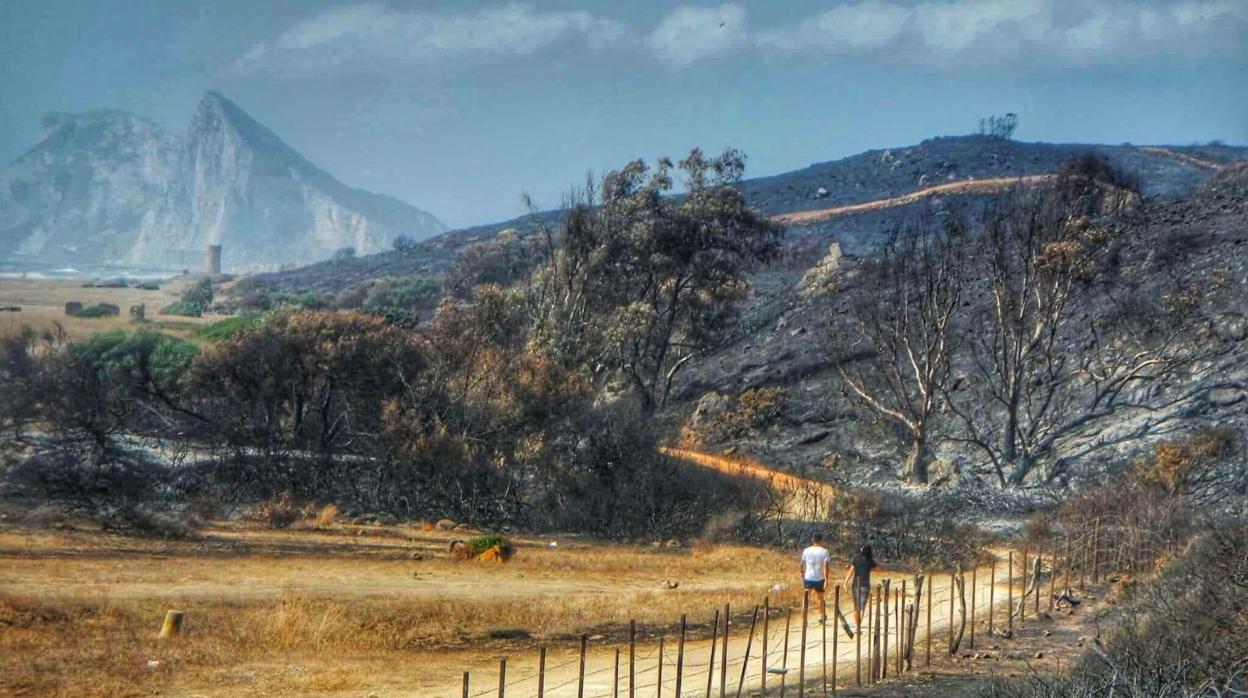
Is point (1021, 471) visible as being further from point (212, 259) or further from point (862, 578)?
point (212, 259)

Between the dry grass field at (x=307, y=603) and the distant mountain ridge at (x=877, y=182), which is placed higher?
the distant mountain ridge at (x=877, y=182)

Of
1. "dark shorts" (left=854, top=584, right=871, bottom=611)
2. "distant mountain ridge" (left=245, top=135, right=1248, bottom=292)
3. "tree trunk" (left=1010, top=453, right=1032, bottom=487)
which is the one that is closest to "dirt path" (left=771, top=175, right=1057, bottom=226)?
"distant mountain ridge" (left=245, top=135, right=1248, bottom=292)

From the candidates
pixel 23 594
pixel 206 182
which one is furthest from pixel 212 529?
pixel 206 182

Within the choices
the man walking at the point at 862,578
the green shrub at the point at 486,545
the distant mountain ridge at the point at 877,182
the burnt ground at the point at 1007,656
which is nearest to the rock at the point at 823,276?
the distant mountain ridge at the point at 877,182

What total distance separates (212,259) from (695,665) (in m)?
81.9

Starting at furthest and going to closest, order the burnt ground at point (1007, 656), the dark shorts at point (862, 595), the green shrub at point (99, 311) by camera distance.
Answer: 1. the green shrub at point (99, 311)
2. the dark shorts at point (862, 595)
3. the burnt ground at point (1007, 656)

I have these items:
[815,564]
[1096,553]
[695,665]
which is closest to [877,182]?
[1096,553]

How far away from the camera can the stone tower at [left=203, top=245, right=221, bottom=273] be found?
298ft

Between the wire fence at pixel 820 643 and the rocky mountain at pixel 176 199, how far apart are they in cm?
4659

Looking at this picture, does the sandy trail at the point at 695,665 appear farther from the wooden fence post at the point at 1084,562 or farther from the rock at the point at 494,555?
the rock at the point at 494,555

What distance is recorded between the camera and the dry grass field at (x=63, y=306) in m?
42.5

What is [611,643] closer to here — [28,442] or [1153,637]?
[1153,637]

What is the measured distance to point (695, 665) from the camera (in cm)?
1689

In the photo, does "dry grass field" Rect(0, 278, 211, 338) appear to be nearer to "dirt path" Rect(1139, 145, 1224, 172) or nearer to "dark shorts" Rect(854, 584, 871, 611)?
"dark shorts" Rect(854, 584, 871, 611)
